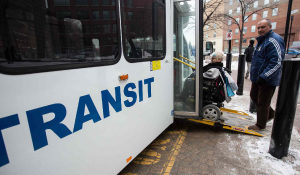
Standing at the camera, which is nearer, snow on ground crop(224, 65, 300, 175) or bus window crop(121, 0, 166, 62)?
bus window crop(121, 0, 166, 62)

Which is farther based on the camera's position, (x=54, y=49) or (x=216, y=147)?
(x=216, y=147)

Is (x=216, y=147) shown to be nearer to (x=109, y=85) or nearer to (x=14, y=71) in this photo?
(x=109, y=85)

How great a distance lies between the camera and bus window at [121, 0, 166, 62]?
1.92 m

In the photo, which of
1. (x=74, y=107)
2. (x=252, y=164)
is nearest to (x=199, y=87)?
(x=252, y=164)

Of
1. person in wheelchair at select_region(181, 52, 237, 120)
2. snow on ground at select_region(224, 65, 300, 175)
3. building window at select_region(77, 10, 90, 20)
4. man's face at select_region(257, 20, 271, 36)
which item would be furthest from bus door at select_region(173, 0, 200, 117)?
building window at select_region(77, 10, 90, 20)

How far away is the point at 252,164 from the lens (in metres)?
2.41

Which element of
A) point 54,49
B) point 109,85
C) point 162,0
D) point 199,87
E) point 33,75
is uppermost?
point 162,0

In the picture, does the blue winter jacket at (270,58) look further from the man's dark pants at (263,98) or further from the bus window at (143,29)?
the bus window at (143,29)

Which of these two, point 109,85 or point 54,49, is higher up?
point 54,49

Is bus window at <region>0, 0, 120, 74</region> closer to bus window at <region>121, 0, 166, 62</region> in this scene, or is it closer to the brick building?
bus window at <region>121, 0, 166, 62</region>

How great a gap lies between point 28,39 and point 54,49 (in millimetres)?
183

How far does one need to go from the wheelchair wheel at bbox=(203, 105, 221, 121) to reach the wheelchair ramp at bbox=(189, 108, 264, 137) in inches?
4.9

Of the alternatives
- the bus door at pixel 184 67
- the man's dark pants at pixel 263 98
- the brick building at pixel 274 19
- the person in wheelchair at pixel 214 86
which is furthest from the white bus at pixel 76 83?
the brick building at pixel 274 19

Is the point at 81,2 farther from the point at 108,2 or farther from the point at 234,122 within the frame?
the point at 234,122
